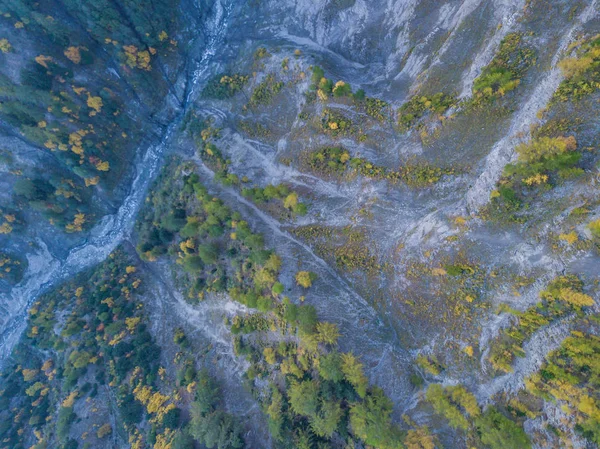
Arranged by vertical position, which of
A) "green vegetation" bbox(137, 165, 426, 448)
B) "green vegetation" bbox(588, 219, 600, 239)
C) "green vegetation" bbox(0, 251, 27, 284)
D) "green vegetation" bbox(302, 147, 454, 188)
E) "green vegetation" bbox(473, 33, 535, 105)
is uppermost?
"green vegetation" bbox(473, 33, 535, 105)

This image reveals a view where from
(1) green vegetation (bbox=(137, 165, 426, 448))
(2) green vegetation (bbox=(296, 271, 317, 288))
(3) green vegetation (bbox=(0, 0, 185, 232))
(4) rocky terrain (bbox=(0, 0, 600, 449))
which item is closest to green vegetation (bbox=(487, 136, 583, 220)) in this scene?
(4) rocky terrain (bbox=(0, 0, 600, 449))

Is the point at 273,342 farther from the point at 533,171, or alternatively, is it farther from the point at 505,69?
the point at 505,69

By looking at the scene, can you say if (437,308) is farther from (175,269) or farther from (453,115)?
(175,269)

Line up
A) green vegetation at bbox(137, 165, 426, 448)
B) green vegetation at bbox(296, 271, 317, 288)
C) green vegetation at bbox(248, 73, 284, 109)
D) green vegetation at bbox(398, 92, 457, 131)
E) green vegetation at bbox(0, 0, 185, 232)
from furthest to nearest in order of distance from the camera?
green vegetation at bbox(248, 73, 284, 109) < green vegetation at bbox(0, 0, 185, 232) < green vegetation at bbox(296, 271, 317, 288) < green vegetation at bbox(398, 92, 457, 131) < green vegetation at bbox(137, 165, 426, 448)

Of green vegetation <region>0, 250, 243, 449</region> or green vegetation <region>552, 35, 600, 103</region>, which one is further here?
green vegetation <region>0, 250, 243, 449</region>

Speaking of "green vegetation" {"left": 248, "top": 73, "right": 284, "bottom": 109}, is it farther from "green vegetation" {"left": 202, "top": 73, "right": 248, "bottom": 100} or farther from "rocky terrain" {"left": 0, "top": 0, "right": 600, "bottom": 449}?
"green vegetation" {"left": 202, "top": 73, "right": 248, "bottom": 100}

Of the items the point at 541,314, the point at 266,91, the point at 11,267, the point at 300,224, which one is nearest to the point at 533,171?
the point at 541,314

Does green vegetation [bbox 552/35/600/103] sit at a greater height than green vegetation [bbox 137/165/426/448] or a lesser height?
greater

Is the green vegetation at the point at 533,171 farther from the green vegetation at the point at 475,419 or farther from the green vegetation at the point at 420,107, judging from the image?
the green vegetation at the point at 475,419
